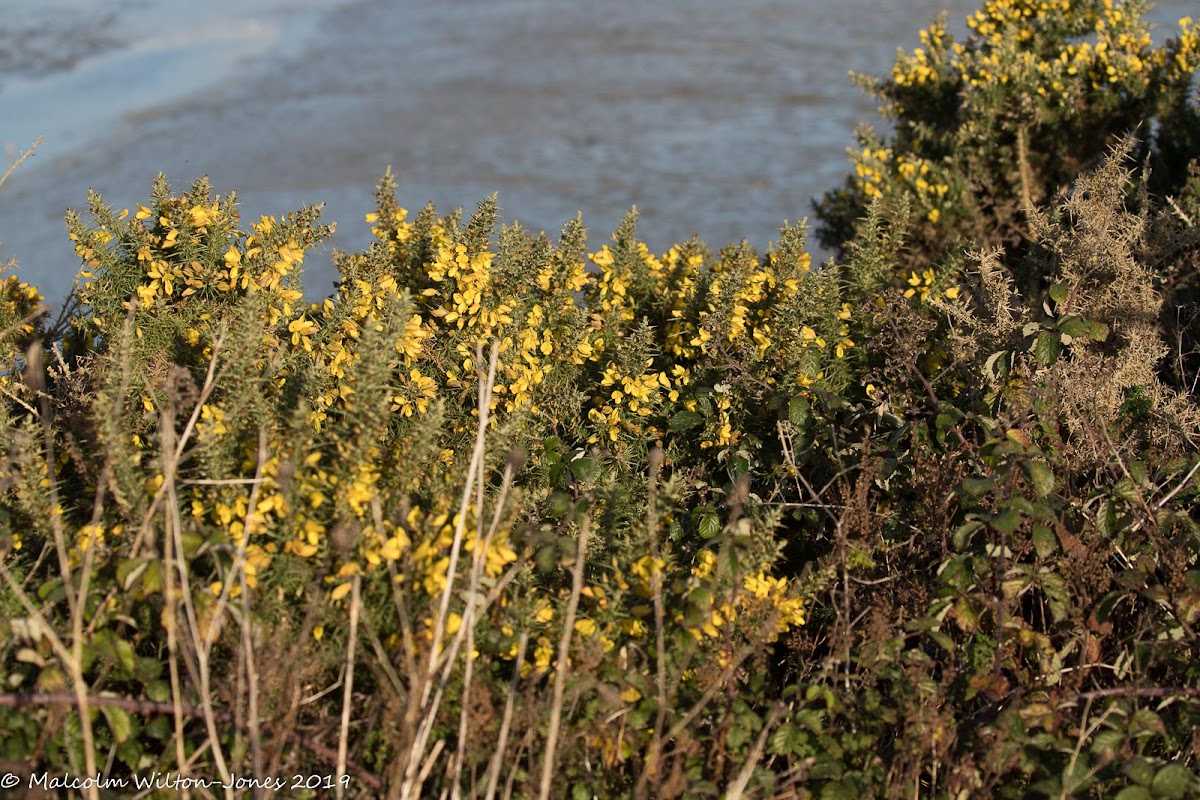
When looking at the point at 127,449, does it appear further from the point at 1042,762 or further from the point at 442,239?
the point at 1042,762

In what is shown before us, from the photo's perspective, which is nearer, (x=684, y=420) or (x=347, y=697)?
(x=347, y=697)

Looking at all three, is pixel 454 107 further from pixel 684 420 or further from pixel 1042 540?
pixel 1042 540

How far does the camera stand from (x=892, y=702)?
9.43ft

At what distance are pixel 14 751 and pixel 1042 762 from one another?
7.45 ft

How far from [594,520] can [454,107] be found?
30.2 feet

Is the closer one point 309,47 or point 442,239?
point 442,239

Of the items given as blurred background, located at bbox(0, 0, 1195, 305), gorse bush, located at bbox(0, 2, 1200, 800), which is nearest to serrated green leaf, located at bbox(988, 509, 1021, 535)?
gorse bush, located at bbox(0, 2, 1200, 800)

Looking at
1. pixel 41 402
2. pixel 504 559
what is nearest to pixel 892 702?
pixel 504 559

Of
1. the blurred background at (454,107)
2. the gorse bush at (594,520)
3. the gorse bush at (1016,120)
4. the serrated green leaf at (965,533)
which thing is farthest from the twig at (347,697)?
the blurred background at (454,107)

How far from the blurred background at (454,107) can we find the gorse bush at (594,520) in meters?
4.67

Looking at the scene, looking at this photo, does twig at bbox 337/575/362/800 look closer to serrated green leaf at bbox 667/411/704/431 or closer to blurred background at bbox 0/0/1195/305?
serrated green leaf at bbox 667/411/704/431

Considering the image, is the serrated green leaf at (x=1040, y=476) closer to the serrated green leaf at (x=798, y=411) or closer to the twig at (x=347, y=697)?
the serrated green leaf at (x=798, y=411)

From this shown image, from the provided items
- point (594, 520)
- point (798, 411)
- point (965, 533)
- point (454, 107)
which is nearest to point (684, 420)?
point (798, 411)

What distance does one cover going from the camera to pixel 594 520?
3311 mm
